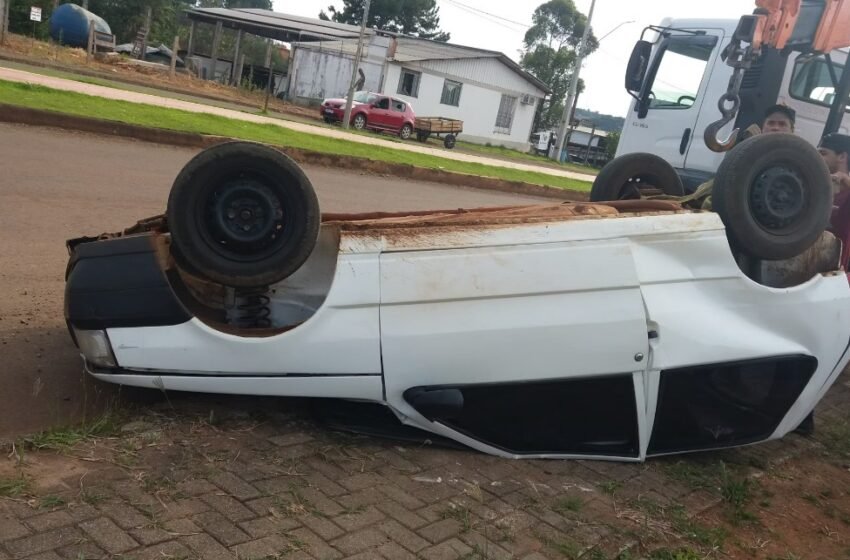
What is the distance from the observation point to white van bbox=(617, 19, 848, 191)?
795cm

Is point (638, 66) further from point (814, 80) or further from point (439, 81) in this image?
point (439, 81)

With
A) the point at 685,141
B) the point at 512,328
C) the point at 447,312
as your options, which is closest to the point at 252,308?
the point at 447,312

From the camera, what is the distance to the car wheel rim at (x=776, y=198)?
3.33m

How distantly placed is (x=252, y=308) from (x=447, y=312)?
0.96 m

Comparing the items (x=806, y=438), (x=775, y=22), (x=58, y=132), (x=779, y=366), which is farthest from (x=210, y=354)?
(x=58, y=132)

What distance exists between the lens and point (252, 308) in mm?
3449

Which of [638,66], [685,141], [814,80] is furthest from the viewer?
[638,66]

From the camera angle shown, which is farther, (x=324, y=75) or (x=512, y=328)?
(x=324, y=75)

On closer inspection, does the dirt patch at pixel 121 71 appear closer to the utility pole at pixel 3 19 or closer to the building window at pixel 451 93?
the utility pole at pixel 3 19

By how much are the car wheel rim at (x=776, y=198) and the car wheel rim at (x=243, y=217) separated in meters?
2.04

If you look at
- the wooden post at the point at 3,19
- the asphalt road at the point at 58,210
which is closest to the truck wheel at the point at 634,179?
the asphalt road at the point at 58,210

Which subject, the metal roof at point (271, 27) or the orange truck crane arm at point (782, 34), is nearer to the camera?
the orange truck crane arm at point (782, 34)

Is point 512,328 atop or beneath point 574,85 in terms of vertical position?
beneath

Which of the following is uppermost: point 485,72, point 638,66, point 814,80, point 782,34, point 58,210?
point 485,72
